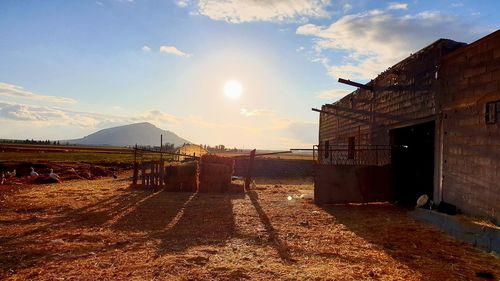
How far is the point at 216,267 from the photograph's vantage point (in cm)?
624

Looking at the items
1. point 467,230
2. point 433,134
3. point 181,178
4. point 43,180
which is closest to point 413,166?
point 433,134

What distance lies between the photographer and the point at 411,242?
27.5 feet

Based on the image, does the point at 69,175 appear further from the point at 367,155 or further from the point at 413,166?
the point at 413,166

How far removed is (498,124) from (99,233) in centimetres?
969

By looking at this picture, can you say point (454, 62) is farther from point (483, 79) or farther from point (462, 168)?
point (462, 168)

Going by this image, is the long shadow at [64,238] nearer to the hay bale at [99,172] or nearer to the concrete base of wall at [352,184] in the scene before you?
the concrete base of wall at [352,184]

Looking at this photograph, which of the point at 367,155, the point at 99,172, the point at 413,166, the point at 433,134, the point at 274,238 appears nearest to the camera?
the point at 274,238

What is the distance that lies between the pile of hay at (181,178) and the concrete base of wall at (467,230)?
1099 cm

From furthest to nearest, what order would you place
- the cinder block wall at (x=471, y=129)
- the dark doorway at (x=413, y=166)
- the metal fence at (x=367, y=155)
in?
the metal fence at (x=367, y=155)
the dark doorway at (x=413, y=166)
the cinder block wall at (x=471, y=129)

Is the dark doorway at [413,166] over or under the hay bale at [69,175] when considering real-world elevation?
over

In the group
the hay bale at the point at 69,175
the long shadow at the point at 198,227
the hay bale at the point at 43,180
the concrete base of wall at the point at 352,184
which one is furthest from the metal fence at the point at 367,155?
the hay bale at the point at 69,175

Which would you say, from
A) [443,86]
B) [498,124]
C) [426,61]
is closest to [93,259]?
[498,124]

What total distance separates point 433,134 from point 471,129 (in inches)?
166

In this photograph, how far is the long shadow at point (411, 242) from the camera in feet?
21.6
